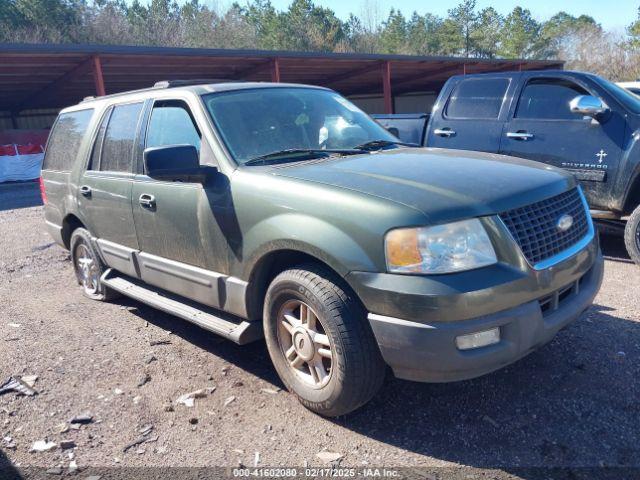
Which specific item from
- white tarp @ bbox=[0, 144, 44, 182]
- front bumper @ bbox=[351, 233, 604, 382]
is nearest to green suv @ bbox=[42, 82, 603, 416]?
front bumper @ bbox=[351, 233, 604, 382]

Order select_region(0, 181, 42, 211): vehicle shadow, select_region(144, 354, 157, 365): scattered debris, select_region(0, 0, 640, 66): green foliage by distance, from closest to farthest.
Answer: select_region(144, 354, 157, 365): scattered debris
select_region(0, 181, 42, 211): vehicle shadow
select_region(0, 0, 640, 66): green foliage

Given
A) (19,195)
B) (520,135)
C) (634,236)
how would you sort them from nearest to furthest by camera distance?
(634,236) < (520,135) < (19,195)

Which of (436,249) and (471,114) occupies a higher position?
(471,114)

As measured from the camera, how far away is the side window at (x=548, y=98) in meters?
5.98

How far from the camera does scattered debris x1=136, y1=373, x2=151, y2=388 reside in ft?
12.4

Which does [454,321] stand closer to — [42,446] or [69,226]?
[42,446]

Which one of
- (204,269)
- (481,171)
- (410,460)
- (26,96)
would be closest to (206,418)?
(204,269)

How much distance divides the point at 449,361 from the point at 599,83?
15.1 ft

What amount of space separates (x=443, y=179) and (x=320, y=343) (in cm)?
114

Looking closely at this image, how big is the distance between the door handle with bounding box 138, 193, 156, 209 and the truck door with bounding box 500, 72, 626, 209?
4.10 meters

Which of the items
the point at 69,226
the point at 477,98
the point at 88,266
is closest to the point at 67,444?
the point at 88,266

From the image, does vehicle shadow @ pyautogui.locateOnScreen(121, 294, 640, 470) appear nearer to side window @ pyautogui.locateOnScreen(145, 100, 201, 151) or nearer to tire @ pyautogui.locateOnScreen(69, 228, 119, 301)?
side window @ pyautogui.locateOnScreen(145, 100, 201, 151)

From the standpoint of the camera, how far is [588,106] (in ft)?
17.8

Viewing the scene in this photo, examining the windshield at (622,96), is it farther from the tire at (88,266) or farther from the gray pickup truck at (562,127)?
the tire at (88,266)
